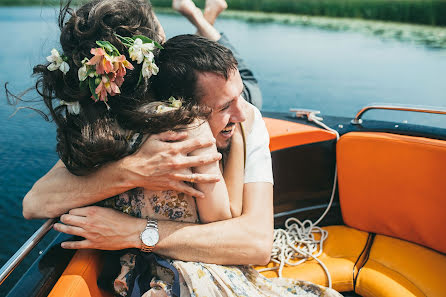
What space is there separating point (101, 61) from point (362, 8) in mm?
13585

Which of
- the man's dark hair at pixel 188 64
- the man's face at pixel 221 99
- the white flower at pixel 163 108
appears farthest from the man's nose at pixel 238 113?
the white flower at pixel 163 108

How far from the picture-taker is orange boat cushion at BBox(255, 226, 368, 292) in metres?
1.77

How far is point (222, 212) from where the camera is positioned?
133cm

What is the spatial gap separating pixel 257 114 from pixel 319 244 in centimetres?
75

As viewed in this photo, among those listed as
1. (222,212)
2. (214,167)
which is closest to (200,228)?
(222,212)

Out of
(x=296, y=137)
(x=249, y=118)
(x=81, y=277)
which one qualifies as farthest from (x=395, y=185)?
(x=81, y=277)

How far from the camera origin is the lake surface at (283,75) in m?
3.26

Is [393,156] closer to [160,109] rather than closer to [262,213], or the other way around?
[262,213]

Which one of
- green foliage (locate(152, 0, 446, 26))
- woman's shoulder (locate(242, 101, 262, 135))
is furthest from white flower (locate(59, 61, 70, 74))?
green foliage (locate(152, 0, 446, 26))

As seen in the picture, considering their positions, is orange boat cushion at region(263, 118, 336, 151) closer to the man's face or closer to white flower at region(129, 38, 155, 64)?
the man's face

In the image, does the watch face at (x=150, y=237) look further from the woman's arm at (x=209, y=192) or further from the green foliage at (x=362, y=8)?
the green foliage at (x=362, y=8)

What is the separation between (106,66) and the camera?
1146 millimetres

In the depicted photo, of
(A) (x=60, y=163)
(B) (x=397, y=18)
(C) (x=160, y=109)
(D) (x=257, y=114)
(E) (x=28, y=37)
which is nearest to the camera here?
(C) (x=160, y=109)

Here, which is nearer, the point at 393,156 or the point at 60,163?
the point at 60,163
